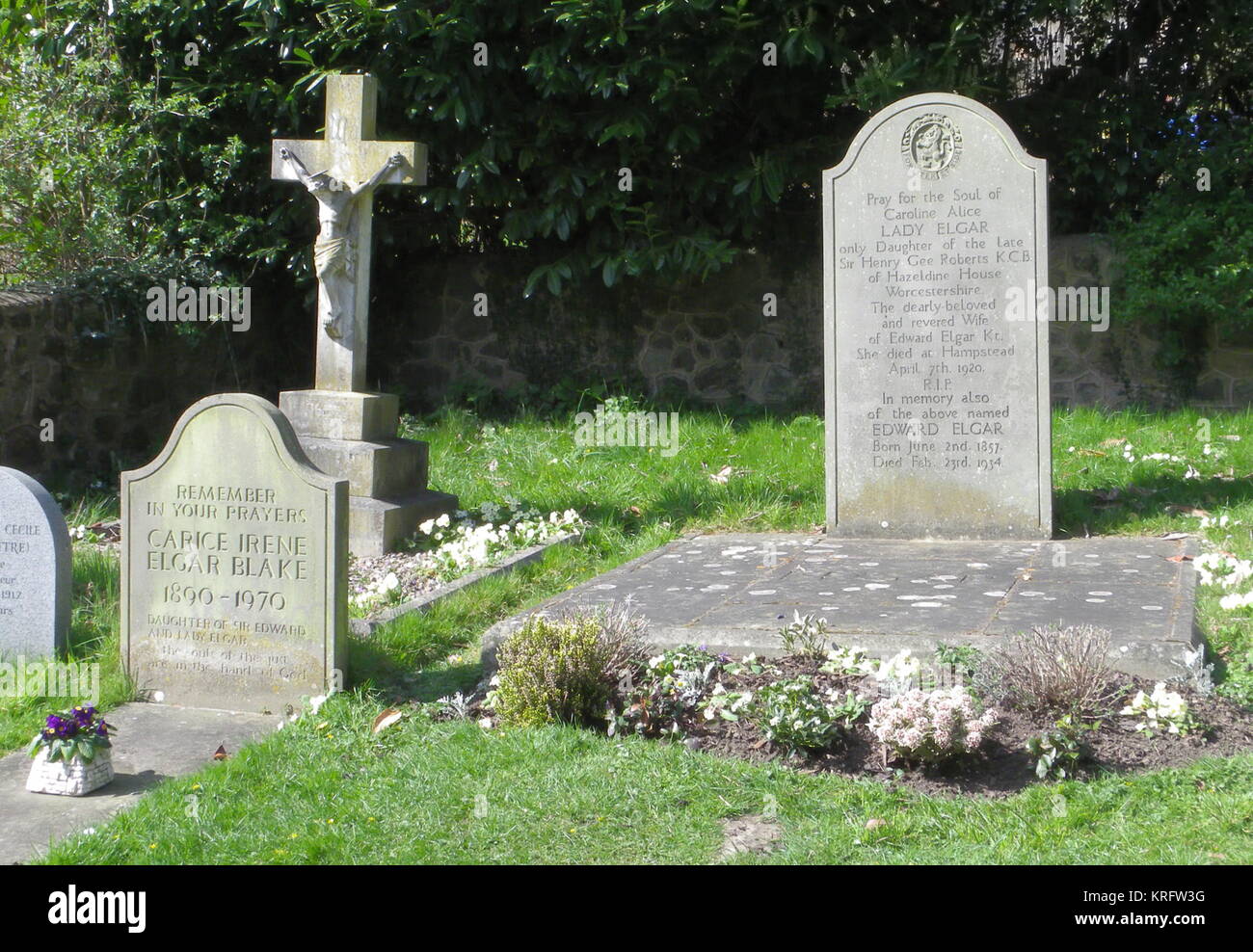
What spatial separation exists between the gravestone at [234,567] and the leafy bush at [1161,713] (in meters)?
2.90

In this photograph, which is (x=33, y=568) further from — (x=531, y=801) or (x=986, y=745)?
(x=986, y=745)

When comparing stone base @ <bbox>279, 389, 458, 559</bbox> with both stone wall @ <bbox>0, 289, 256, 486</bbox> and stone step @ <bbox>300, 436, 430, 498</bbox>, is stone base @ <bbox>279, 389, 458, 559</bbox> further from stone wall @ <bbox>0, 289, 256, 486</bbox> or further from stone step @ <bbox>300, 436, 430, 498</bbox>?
stone wall @ <bbox>0, 289, 256, 486</bbox>

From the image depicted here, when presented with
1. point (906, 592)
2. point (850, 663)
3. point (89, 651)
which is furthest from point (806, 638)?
point (89, 651)

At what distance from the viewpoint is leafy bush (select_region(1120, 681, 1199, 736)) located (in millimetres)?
4156

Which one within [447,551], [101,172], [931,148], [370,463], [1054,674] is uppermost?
[101,172]

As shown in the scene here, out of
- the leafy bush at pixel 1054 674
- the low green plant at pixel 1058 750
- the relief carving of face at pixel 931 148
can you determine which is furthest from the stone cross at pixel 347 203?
the low green plant at pixel 1058 750

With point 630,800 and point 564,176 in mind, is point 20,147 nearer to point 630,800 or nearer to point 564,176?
point 564,176

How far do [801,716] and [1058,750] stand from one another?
803 mm

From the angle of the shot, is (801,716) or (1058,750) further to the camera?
(801,716)

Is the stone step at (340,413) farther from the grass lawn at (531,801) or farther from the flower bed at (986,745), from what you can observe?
the flower bed at (986,745)

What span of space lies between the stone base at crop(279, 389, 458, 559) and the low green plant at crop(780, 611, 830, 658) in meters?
3.31

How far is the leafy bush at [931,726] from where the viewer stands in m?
3.95

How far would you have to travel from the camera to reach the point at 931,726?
3.95 meters

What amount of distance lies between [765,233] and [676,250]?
44.3 inches
